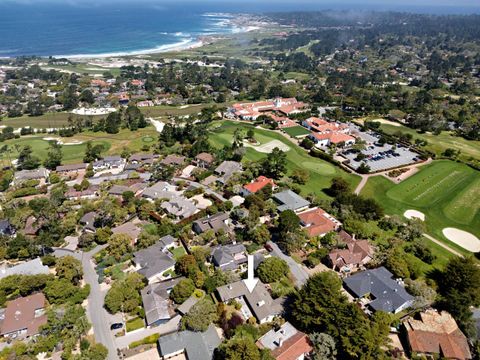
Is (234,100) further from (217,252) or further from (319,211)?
(217,252)

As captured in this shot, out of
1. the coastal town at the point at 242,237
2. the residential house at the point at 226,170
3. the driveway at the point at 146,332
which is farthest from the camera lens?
the residential house at the point at 226,170

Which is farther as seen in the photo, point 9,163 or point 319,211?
point 9,163

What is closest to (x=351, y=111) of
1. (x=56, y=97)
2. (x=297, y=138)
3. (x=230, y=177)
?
(x=297, y=138)

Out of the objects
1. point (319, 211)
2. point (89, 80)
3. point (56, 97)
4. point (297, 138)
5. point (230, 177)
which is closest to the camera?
point (319, 211)

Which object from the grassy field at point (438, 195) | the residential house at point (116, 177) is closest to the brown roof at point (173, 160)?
the residential house at point (116, 177)

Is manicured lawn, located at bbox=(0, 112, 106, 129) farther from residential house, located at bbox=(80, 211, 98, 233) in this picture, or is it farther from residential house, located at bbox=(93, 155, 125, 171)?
residential house, located at bbox=(80, 211, 98, 233)

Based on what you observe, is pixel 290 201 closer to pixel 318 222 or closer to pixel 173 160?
pixel 318 222

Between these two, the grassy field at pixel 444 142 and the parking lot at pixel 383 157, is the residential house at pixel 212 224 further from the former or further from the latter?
the grassy field at pixel 444 142
